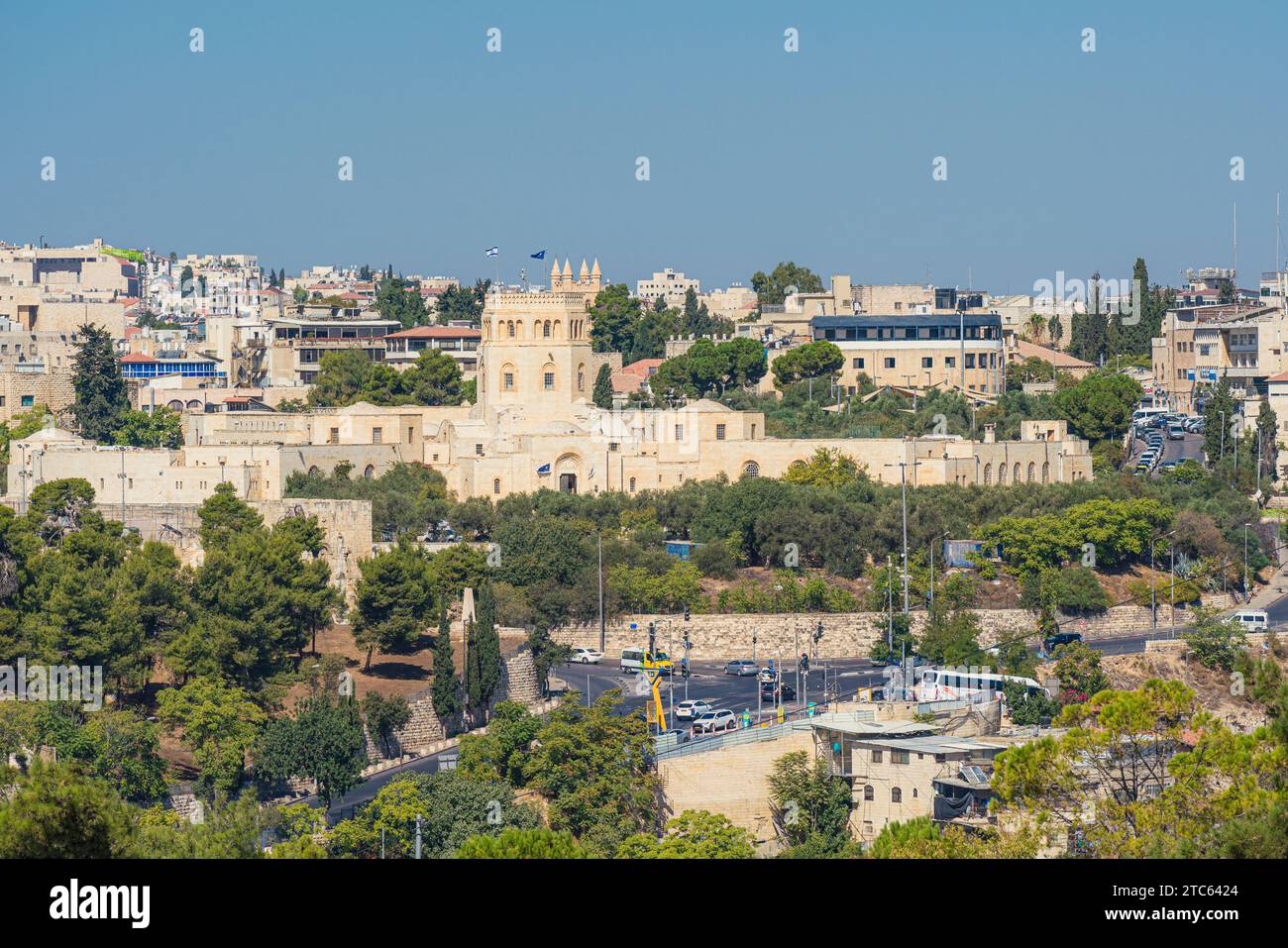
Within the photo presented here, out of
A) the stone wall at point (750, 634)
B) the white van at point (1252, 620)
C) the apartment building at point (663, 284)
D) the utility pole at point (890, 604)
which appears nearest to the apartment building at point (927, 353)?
the utility pole at point (890, 604)

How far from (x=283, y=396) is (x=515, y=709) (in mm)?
37867

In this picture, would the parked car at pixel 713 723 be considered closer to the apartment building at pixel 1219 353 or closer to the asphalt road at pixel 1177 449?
the asphalt road at pixel 1177 449

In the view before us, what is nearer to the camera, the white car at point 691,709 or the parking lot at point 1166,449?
the white car at point 691,709

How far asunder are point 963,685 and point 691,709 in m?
4.67

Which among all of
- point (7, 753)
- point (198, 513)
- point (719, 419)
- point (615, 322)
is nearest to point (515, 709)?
point (7, 753)

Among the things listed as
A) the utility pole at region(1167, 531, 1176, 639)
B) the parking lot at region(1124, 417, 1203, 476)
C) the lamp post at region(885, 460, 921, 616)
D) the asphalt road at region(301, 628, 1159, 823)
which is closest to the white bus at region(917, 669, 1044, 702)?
the asphalt road at region(301, 628, 1159, 823)

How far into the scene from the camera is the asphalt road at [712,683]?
3622cm

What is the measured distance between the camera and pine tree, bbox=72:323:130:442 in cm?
6531

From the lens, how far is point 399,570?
1649 inches

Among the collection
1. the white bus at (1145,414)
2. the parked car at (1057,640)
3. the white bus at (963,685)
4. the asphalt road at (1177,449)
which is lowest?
the white bus at (963,685)

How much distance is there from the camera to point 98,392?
2625 inches

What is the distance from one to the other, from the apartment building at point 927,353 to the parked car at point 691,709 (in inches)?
1368

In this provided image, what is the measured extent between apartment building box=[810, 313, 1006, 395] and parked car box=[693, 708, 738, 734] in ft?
119
